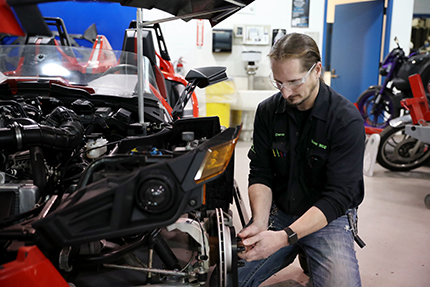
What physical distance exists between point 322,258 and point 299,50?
0.87m

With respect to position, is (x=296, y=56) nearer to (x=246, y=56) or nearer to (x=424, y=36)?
(x=246, y=56)

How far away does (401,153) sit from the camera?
409cm

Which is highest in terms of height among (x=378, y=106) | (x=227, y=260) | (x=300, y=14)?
(x=300, y=14)

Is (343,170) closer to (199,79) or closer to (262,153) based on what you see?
(262,153)

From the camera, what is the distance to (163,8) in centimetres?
194

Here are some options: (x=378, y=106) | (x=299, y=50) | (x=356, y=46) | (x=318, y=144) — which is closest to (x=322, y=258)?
(x=318, y=144)

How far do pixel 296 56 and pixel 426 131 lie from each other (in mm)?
2475

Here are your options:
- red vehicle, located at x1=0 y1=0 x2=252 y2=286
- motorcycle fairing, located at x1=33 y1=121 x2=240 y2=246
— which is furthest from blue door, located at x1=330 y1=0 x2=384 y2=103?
motorcycle fairing, located at x1=33 y1=121 x2=240 y2=246

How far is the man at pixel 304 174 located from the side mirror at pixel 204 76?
624 millimetres

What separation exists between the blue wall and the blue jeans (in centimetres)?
619

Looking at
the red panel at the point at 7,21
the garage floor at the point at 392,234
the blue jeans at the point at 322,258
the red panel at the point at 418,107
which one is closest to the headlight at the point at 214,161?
the blue jeans at the point at 322,258

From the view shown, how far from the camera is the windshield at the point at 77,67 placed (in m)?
2.25

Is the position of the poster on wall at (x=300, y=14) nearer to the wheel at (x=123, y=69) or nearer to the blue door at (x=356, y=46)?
the blue door at (x=356, y=46)

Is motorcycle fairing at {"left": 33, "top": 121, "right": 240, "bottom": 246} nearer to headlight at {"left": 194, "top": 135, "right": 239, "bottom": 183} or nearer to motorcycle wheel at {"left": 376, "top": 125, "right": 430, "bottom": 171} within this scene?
headlight at {"left": 194, "top": 135, "right": 239, "bottom": 183}
